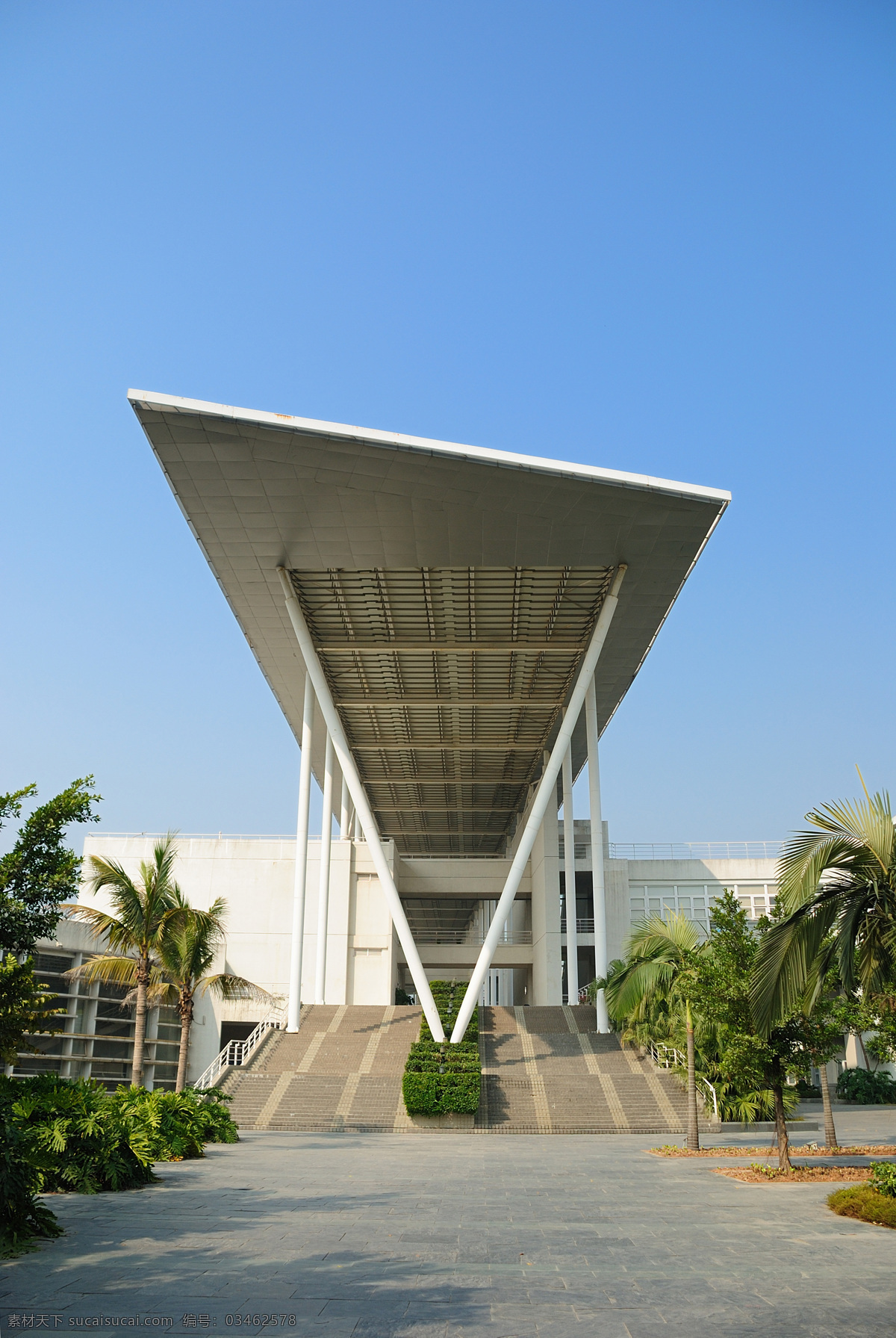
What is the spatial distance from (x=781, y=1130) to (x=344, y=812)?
1306 inches

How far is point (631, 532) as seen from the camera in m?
24.6

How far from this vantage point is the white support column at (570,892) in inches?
1324

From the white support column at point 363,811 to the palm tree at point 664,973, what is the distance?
627cm

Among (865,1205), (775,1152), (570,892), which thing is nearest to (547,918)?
(570,892)

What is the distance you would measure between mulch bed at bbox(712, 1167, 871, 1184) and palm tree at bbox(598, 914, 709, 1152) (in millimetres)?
3189

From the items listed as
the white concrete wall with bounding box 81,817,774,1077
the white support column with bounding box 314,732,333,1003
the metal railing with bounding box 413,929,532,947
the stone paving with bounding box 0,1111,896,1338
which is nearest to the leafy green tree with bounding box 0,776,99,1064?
the stone paving with bounding box 0,1111,896,1338

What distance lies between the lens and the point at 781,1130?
43.1 feet

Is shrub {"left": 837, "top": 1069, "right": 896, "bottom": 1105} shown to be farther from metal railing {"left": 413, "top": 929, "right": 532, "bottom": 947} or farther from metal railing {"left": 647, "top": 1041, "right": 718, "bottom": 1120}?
metal railing {"left": 413, "top": 929, "right": 532, "bottom": 947}

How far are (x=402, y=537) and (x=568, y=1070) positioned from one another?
1384cm

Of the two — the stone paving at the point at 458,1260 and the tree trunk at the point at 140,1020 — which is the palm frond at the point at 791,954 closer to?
the stone paving at the point at 458,1260

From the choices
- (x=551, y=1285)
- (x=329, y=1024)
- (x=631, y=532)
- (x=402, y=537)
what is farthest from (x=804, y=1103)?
(x=551, y=1285)

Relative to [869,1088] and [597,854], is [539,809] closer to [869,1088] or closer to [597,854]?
[597,854]

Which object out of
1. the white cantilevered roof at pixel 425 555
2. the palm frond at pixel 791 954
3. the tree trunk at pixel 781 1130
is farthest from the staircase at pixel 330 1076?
the palm frond at pixel 791 954

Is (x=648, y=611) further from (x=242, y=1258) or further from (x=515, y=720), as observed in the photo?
Result: (x=242, y=1258)
